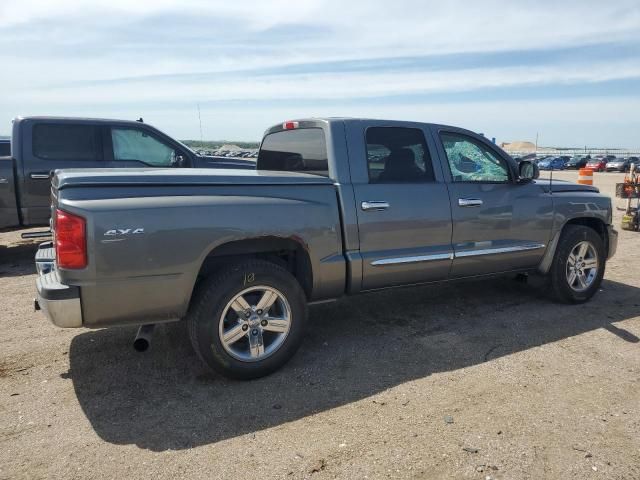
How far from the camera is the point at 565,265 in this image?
17.5 ft

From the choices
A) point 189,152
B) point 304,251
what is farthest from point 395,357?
point 189,152

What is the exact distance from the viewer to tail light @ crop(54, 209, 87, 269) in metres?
3.08

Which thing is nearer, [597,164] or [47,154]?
[47,154]

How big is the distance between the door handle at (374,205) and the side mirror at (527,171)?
1.70 m

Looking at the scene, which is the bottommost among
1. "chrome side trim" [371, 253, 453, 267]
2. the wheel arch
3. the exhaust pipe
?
the exhaust pipe

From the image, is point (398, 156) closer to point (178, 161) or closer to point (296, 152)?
point (296, 152)

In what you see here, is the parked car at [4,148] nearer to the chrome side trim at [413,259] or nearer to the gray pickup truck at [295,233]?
the gray pickup truck at [295,233]

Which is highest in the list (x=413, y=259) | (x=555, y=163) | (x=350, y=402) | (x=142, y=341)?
(x=555, y=163)

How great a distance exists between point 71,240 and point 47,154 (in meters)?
5.30

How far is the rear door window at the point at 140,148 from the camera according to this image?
796cm

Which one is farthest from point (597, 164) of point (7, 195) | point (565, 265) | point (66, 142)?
point (7, 195)

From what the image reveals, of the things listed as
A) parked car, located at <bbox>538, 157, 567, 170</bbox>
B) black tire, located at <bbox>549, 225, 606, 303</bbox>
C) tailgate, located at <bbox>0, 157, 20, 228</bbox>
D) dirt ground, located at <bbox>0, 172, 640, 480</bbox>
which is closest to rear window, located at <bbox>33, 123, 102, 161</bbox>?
tailgate, located at <bbox>0, 157, 20, 228</bbox>

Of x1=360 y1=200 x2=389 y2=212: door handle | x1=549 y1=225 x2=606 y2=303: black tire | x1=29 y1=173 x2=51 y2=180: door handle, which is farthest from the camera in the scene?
x1=29 y1=173 x2=51 y2=180: door handle

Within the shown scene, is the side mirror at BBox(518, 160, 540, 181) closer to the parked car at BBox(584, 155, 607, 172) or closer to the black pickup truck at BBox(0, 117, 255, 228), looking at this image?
the black pickup truck at BBox(0, 117, 255, 228)
